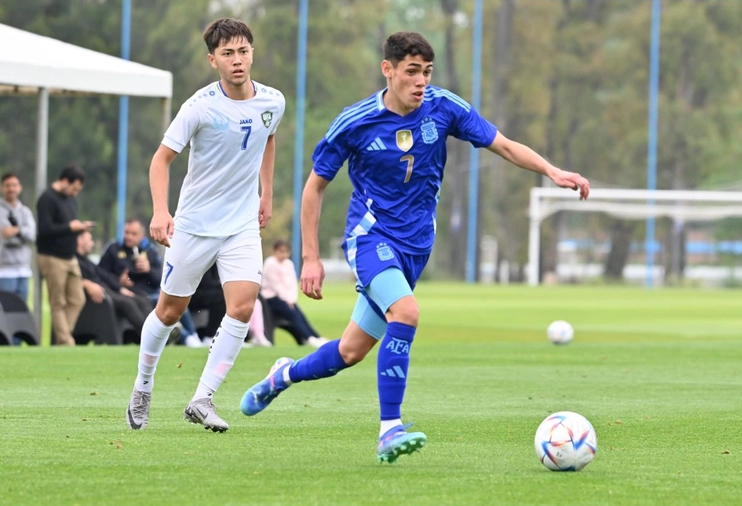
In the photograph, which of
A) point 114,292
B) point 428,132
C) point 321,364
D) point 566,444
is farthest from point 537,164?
point 114,292

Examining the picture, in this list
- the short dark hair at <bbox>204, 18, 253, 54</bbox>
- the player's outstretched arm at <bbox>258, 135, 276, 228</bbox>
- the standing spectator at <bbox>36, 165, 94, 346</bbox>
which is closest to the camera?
the short dark hair at <bbox>204, 18, 253, 54</bbox>

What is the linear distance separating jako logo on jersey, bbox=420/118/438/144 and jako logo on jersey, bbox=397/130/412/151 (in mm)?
79

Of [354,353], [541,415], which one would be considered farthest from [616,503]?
[541,415]

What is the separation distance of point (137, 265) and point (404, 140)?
11.1 m

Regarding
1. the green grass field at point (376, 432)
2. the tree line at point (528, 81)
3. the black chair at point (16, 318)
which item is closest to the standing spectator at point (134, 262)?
the black chair at point (16, 318)

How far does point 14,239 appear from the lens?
17.5 metres

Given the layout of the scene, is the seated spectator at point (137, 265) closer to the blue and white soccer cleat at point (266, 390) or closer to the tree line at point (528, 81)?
the blue and white soccer cleat at point (266, 390)

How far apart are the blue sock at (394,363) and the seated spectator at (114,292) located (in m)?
10.7

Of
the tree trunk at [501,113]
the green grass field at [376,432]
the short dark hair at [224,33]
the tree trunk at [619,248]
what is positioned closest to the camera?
the green grass field at [376,432]

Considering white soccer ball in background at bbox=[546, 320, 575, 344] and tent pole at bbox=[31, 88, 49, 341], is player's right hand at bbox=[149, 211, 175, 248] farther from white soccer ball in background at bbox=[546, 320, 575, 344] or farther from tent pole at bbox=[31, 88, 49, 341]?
white soccer ball in background at bbox=[546, 320, 575, 344]

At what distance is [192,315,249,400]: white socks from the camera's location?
8.47 metres

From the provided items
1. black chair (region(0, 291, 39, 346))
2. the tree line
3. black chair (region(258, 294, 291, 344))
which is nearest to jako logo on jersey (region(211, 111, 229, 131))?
black chair (region(0, 291, 39, 346))

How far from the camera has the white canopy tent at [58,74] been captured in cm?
1681

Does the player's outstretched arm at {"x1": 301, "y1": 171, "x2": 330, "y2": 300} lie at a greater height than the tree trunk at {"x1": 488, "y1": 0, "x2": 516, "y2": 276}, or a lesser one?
lesser
